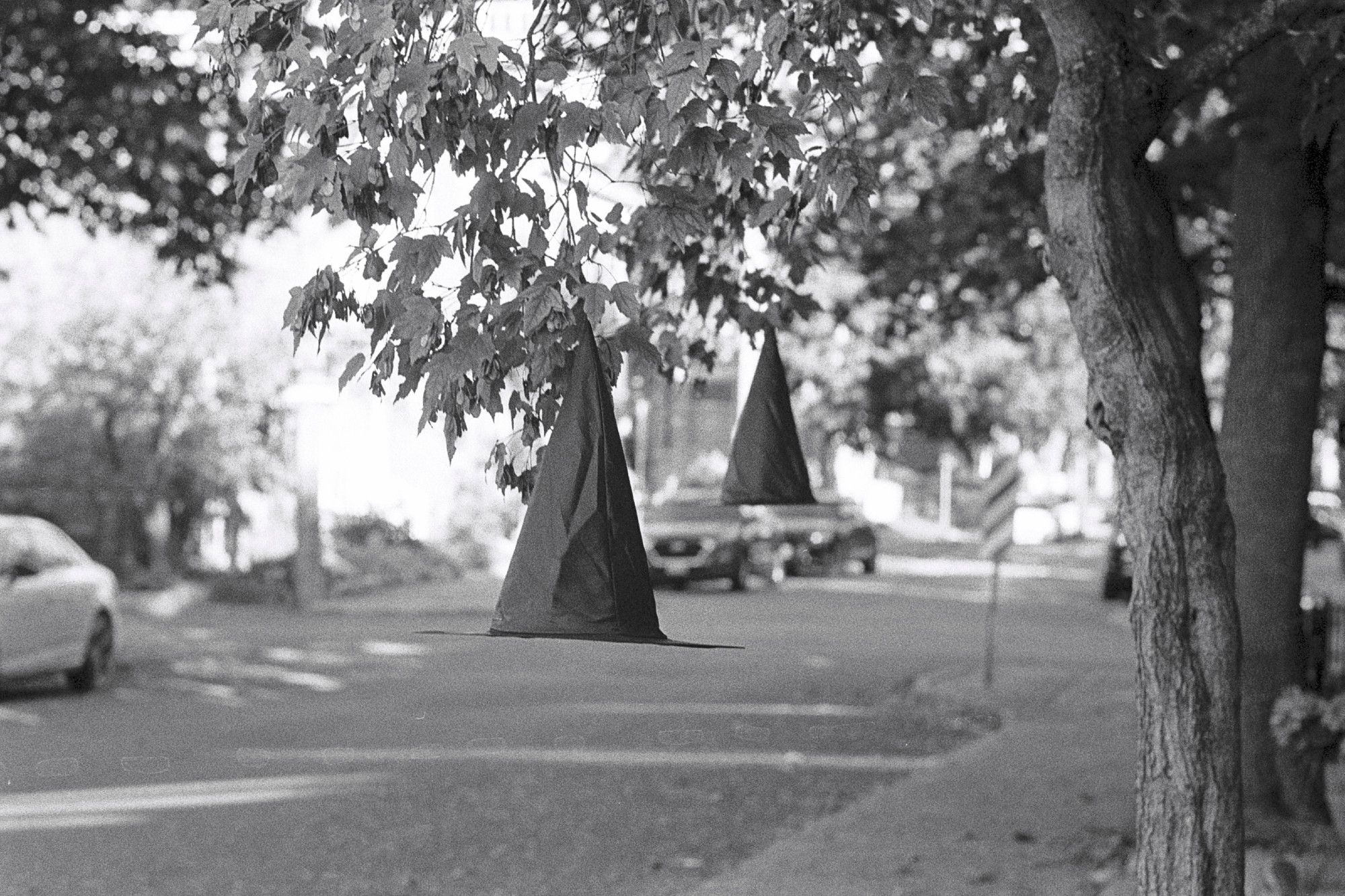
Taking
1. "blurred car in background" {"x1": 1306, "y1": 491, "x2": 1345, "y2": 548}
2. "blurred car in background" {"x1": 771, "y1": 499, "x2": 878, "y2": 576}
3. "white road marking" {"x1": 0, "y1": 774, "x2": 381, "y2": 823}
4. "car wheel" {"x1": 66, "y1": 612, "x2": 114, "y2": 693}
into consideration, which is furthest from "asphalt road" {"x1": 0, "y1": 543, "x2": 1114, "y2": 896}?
"blurred car in background" {"x1": 1306, "y1": 491, "x2": 1345, "y2": 548}

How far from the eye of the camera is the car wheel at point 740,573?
3117 centimetres

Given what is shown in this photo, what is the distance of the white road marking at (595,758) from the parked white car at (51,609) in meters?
3.11

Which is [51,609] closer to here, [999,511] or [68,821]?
[68,821]

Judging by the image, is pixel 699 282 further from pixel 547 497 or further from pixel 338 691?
pixel 338 691

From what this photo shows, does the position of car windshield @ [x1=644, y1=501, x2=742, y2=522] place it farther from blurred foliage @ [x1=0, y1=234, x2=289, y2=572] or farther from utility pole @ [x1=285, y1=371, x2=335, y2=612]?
blurred foliage @ [x1=0, y1=234, x2=289, y2=572]

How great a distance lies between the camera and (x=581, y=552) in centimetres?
424

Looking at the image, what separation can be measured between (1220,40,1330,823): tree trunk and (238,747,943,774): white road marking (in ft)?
10.6

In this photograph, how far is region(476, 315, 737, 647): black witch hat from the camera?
4234mm

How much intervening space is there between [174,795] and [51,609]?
4900 millimetres

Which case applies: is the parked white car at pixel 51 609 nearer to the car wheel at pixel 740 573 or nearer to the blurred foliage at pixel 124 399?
the blurred foliage at pixel 124 399

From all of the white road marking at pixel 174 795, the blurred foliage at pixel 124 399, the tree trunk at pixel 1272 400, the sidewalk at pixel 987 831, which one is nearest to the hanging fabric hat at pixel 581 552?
the sidewalk at pixel 987 831

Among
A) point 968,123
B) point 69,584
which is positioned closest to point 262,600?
point 69,584

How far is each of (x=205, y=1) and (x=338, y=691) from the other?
11.3 metres

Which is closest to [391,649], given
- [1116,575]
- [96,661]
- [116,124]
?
[96,661]
